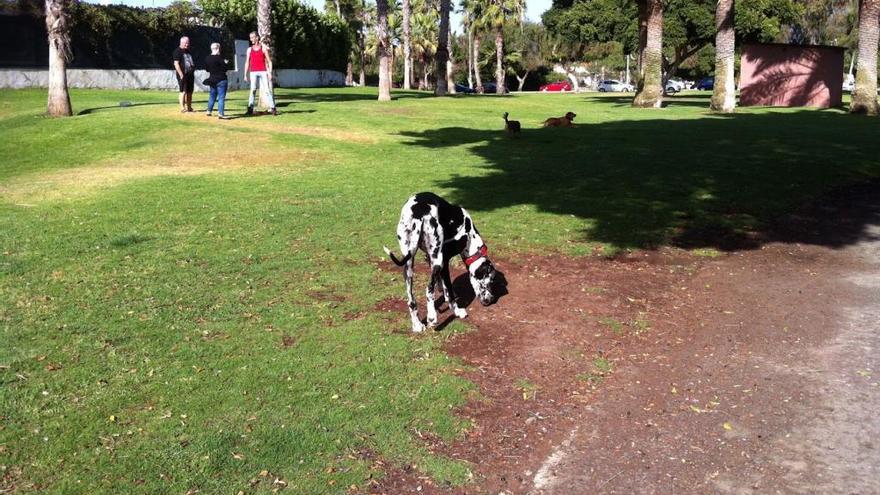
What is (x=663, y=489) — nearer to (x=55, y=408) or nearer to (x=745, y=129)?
(x=55, y=408)

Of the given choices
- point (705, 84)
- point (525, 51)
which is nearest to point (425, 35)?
point (525, 51)

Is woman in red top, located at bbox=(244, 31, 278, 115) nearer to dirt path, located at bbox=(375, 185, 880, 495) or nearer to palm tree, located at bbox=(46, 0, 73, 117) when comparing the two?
palm tree, located at bbox=(46, 0, 73, 117)

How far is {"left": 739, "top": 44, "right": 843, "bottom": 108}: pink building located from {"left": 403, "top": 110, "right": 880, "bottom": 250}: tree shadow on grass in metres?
13.3

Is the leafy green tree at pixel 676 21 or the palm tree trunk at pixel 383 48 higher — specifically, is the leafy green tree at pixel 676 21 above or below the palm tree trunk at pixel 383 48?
above

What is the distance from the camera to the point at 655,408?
5.32 m

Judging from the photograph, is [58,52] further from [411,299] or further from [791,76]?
[791,76]

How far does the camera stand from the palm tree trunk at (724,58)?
28.3m

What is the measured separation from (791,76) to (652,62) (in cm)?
883

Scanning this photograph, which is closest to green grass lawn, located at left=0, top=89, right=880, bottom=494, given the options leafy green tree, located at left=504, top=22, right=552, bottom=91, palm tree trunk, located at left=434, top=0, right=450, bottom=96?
palm tree trunk, located at left=434, top=0, right=450, bottom=96

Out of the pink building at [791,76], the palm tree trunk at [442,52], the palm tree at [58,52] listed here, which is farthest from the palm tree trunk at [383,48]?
the pink building at [791,76]

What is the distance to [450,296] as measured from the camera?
6.94m

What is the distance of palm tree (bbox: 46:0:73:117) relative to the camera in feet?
60.2

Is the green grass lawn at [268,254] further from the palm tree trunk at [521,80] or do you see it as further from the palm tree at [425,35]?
the palm tree trunk at [521,80]

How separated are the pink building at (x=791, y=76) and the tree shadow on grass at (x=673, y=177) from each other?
13.3 metres
